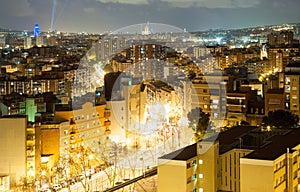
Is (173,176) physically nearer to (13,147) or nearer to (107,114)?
(13,147)

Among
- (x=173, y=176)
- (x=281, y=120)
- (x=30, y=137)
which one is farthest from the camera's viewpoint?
(x=281, y=120)

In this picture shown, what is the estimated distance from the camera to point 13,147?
5.44 m

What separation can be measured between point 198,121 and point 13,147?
100 inches

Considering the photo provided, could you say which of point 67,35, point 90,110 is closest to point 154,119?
point 90,110

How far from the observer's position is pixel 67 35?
91.5 ft

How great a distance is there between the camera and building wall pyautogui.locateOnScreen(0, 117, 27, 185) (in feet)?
17.8

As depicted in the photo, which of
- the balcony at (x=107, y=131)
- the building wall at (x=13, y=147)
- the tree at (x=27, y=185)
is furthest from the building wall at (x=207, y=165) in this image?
the balcony at (x=107, y=131)

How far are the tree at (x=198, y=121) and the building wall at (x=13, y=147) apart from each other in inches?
75.6

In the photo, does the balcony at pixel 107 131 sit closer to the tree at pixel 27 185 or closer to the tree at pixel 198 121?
the tree at pixel 198 121

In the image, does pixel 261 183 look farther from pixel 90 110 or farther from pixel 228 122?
pixel 228 122

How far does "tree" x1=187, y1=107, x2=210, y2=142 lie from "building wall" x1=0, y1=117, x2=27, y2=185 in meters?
1.92

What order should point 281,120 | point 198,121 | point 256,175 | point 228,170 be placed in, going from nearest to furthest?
point 256,175
point 228,170
point 281,120
point 198,121

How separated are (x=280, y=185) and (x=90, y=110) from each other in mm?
3371

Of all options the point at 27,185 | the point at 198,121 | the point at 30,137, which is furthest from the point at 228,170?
the point at 198,121
